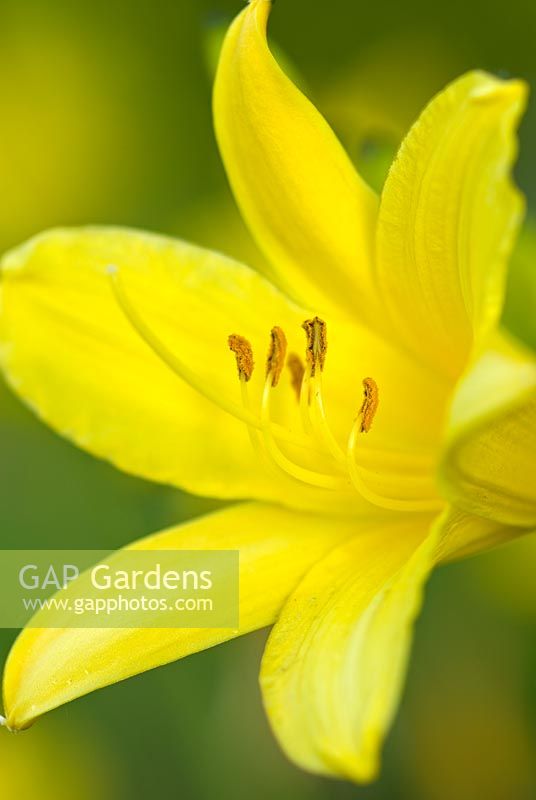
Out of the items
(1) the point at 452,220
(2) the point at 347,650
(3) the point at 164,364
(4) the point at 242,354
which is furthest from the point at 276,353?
(2) the point at 347,650

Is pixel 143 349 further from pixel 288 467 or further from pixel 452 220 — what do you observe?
pixel 452 220

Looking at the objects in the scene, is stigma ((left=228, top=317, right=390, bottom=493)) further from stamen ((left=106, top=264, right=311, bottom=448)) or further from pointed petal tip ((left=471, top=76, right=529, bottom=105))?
pointed petal tip ((left=471, top=76, right=529, bottom=105))

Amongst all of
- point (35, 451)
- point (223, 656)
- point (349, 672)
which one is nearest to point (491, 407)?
point (349, 672)

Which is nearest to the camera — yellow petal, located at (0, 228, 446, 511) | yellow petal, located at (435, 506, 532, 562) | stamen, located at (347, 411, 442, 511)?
yellow petal, located at (435, 506, 532, 562)

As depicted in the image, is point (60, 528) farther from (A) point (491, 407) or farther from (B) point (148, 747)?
(A) point (491, 407)

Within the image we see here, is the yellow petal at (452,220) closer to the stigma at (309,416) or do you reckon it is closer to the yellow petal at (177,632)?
the stigma at (309,416)

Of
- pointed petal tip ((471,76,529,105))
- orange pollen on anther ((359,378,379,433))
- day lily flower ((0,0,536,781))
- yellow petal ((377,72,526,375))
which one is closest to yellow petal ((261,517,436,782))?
day lily flower ((0,0,536,781))
